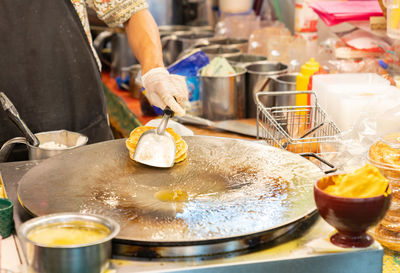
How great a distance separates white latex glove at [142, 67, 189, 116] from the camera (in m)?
1.81

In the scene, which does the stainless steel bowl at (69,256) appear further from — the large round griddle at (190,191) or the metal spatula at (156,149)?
the metal spatula at (156,149)

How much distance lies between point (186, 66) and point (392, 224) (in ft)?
5.38

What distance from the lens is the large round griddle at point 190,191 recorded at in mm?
1140

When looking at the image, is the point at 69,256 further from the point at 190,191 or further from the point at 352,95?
the point at 352,95

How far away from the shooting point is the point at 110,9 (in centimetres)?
229

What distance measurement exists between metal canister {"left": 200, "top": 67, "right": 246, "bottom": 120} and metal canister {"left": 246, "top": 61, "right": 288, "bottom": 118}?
3 centimetres

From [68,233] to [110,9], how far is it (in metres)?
1.38

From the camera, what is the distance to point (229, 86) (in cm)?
280

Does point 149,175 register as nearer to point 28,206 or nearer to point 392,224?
point 28,206

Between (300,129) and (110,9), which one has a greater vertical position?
(110,9)

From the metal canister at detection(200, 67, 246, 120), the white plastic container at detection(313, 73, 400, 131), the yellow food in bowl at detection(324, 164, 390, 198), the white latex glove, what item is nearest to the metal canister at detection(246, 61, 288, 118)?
the metal canister at detection(200, 67, 246, 120)

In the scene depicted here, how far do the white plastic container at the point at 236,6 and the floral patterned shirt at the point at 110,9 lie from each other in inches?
68.9

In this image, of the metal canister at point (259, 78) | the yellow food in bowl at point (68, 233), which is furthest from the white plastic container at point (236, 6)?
the yellow food in bowl at point (68, 233)

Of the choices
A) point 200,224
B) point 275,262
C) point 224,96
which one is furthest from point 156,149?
point 224,96
